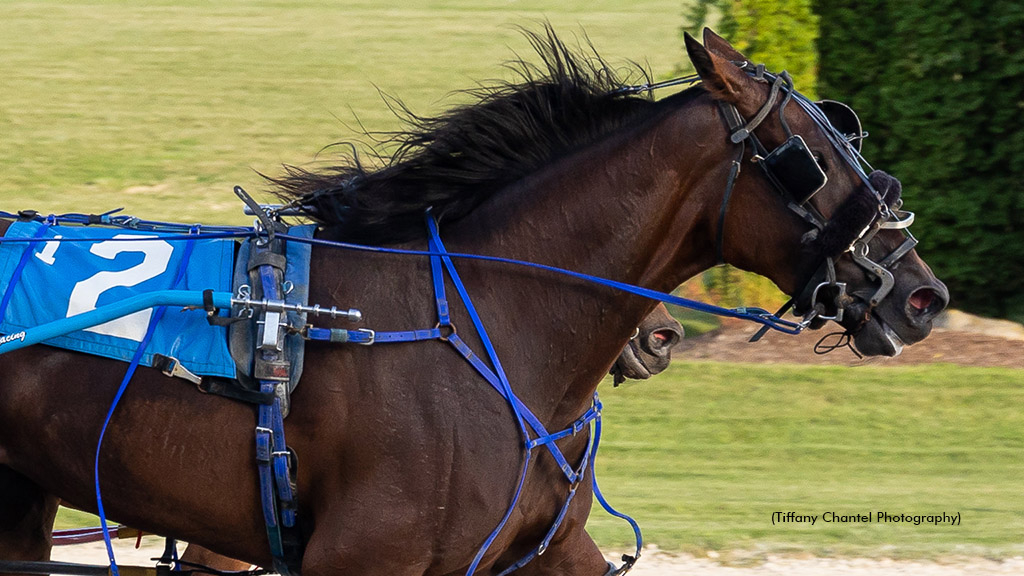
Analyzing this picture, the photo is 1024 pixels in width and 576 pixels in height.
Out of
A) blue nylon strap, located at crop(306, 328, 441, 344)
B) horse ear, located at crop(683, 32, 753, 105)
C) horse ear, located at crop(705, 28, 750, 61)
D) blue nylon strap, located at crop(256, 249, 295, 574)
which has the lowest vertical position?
blue nylon strap, located at crop(256, 249, 295, 574)

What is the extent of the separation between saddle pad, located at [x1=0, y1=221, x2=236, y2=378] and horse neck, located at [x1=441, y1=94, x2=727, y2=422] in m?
0.67

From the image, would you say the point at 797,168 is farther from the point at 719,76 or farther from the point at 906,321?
the point at 906,321

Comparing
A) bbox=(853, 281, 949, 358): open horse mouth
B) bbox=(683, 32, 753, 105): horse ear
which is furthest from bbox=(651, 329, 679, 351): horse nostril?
bbox=(683, 32, 753, 105): horse ear

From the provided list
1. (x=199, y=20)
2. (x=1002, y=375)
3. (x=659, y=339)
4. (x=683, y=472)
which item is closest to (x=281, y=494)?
(x=659, y=339)

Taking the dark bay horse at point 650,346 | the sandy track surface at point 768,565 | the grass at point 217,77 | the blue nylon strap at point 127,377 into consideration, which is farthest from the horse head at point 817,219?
the grass at point 217,77

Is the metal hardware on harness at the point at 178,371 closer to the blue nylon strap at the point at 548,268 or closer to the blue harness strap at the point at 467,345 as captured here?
the blue harness strap at the point at 467,345

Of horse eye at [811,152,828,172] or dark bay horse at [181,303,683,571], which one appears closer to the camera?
horse eye at [811,152,828,172]

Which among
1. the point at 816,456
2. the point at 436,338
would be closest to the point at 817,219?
the point at 436,338

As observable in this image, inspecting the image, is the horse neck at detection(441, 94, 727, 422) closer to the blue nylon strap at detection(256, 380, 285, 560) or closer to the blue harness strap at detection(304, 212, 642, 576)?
the blue harness strap at detection(304, 212, 642, 576)

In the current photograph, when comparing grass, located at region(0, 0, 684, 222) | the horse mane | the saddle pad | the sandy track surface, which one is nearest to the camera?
the saddle pad

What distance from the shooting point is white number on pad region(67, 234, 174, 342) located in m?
3.11

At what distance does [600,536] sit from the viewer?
5.34m

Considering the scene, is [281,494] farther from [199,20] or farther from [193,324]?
[199,20]

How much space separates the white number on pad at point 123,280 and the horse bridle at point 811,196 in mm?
1520
